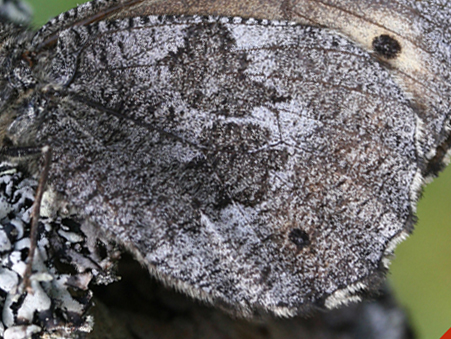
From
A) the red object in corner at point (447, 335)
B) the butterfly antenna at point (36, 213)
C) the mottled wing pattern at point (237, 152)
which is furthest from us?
the red object in corner at point (447, 335)

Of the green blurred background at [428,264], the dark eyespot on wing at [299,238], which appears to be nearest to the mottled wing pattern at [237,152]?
the dark eyespot on wing at [299,238]

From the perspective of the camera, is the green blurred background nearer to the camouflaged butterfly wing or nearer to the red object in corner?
the red object in corner

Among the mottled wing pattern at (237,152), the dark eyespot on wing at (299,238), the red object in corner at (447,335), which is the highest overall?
the mottled wing pattern at (237,152)

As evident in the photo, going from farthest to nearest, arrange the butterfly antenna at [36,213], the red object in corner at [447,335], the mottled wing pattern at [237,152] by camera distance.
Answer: the red object in corner at [447,335] → the mottled wing pattern at [237,152] → the butterfly antenna at [36,213]

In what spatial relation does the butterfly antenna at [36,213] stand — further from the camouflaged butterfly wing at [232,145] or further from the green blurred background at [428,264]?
the green blurred background at [428,264]

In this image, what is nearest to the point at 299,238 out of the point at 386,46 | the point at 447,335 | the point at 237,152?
the point at 237,152

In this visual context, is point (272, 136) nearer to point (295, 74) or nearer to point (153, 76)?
point (295, 74)

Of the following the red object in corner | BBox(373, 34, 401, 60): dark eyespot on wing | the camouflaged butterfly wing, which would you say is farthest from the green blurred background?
BBox(373, 34, 401, 60): dark eyespot on wing

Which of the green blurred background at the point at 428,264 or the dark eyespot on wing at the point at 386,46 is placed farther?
Result: the green blurred background at the point at 428,264

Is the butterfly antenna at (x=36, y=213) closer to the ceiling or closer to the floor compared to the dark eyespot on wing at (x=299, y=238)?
closer to the ceiling
